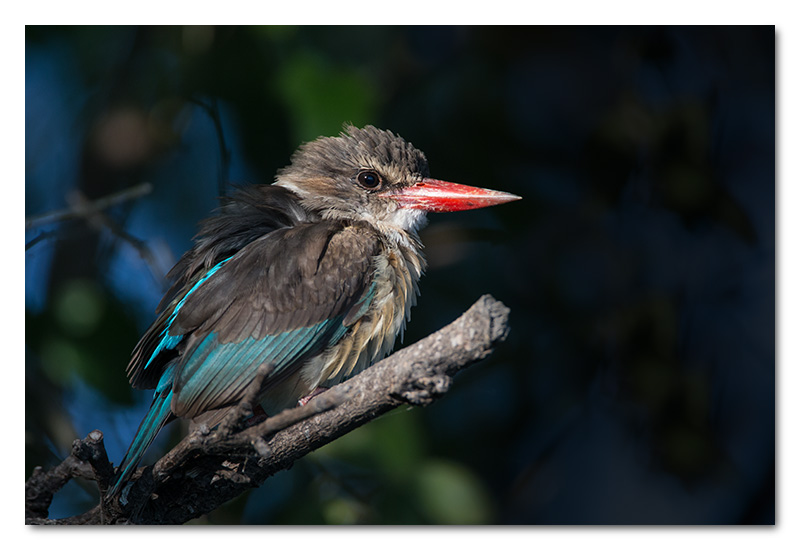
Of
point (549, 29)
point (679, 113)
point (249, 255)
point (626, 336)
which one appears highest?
point (549, 29)

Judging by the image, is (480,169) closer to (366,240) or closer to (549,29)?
(549,29)

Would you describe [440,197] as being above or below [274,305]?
above

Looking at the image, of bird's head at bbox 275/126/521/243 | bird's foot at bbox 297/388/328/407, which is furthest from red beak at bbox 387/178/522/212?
bird's foot at bbox 297/388/328/407

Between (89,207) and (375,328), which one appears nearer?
(375,328)

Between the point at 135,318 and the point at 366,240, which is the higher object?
the point at 366,240

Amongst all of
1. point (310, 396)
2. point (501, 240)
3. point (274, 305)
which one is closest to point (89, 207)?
point (274, 305)

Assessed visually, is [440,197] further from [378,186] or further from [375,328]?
[375,328]

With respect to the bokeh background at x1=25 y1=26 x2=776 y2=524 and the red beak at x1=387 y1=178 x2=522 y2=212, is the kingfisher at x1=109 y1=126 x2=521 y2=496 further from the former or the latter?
the bokeh background at x1=25 y1=26 x2=776 y2=524

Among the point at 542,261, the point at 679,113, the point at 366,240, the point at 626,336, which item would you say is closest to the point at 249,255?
the point at 366,240
